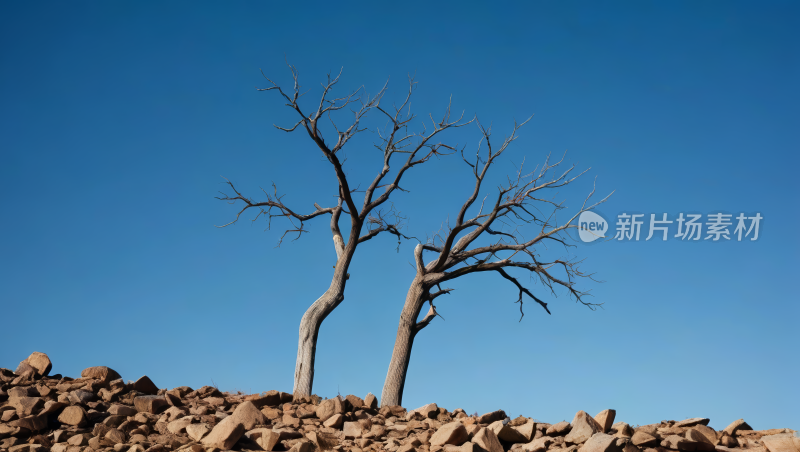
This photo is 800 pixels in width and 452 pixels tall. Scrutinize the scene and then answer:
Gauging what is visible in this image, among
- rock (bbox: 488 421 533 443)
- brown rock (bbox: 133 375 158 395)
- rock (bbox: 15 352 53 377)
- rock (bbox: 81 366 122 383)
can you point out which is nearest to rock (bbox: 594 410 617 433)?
rock (bbox: 488 421 533 443)

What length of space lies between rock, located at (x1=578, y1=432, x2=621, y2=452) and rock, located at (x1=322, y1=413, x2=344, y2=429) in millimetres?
3322

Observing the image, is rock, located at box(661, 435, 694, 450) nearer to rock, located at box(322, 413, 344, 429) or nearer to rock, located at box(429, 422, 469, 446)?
rock, located at box(429, 422, 469, 446)

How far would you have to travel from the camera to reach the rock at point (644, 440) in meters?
6.56

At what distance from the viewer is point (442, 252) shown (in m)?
11.6

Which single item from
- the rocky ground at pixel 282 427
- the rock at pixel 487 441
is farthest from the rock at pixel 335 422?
the rock at pixel 487 441

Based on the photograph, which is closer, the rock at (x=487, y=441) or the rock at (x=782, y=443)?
the rock at (x=782, y=443)

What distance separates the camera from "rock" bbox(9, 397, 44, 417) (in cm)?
804

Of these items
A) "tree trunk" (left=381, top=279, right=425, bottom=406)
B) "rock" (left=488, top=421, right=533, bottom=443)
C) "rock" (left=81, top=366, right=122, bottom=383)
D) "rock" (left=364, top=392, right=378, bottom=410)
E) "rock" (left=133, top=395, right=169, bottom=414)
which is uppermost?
"tree trunk" (left=381, top=279, right=425, bottom=406)

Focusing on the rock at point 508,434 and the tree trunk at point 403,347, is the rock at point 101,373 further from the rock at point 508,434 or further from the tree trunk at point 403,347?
the rock at point 508,434

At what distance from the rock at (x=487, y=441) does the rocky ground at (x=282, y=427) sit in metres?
0.01

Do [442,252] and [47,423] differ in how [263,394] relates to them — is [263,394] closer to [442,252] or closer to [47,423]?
[47,423]

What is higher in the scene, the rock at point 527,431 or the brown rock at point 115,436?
the rock at point 527,431

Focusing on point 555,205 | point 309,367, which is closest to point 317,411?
point 309,367

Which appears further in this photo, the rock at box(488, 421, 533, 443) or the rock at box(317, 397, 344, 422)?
the rock at box(317, 397, 344, 422)
